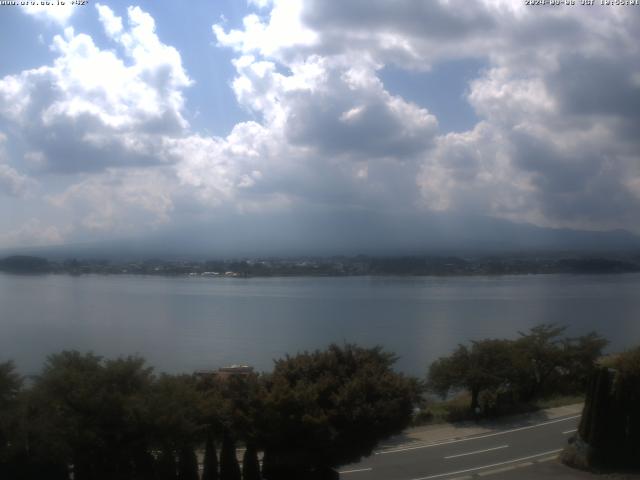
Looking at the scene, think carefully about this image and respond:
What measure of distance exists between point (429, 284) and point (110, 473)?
6715 cm

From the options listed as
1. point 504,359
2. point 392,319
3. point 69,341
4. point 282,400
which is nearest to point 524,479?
point 282,400

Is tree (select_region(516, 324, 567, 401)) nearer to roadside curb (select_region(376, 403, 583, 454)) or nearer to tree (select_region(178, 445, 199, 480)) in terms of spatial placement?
roadside curb (select_region(376, 403, 583, 454))

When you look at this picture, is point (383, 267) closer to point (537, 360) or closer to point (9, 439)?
point (537, 360)

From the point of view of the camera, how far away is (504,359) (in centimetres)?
1928

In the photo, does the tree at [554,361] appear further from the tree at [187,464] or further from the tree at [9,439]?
the tree at [9,439]

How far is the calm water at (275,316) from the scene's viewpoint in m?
31.4

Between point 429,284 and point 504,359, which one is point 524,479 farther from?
point 429,284

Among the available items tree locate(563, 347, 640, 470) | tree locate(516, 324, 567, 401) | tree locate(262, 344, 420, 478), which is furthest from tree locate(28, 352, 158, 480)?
tree locate(516, 324, 567, 401)

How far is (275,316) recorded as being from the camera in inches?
1772

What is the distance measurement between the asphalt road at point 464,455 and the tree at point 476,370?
303cm

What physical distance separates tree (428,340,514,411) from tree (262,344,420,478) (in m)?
9.14

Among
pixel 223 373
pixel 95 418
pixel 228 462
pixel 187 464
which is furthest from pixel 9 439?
pixel 223 373

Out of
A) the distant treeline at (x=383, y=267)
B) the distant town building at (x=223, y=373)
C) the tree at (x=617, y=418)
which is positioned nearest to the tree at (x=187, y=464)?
the distant town building at (x=223, y=373)

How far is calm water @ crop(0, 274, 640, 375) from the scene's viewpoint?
103 feet
